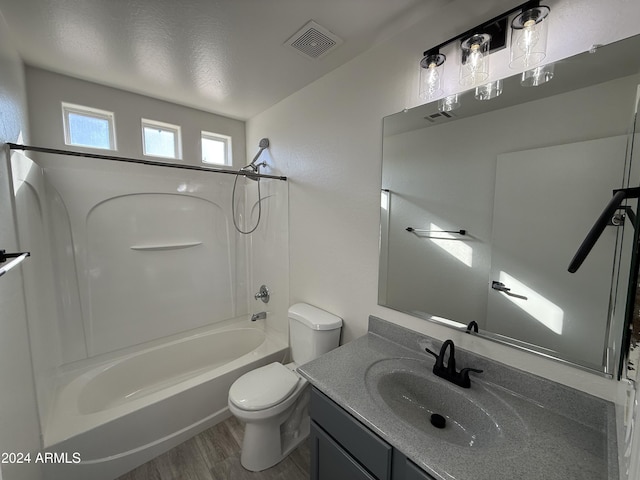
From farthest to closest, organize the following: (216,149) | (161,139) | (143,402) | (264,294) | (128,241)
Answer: (216,149) < (264,294) < (161,139) < (128,241) < (143,402)

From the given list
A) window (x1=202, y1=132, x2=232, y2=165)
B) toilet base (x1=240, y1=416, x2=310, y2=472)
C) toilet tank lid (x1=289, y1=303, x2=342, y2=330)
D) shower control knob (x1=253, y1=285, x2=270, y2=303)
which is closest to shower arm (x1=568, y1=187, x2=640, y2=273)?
toilet tank lid (x1=289, y1=303, x2=342, y2=330)

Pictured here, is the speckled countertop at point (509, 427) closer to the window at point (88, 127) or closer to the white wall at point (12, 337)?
the white wall at point (12, 337)

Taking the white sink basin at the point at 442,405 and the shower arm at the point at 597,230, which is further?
the white sink basin at the point at 442,405

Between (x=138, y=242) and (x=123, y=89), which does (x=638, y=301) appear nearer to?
(x=138, y=242)

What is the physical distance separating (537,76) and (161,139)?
8.63 ft

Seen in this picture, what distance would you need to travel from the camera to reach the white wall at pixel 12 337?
3.19 ft

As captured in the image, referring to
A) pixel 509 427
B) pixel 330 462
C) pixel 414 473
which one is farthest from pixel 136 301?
pixel 509 427

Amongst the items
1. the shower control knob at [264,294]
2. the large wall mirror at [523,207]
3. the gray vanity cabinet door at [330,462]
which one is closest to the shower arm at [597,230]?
the large wall mirror at [523,207]

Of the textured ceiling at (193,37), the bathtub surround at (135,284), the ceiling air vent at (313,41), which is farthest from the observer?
the bathtub surround at (135,284)

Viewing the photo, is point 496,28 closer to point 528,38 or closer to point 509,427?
point 528,38

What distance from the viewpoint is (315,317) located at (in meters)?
1.78

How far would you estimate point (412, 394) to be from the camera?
3.95 feet

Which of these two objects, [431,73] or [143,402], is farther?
[143,402]

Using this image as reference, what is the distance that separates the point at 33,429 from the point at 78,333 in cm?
86
